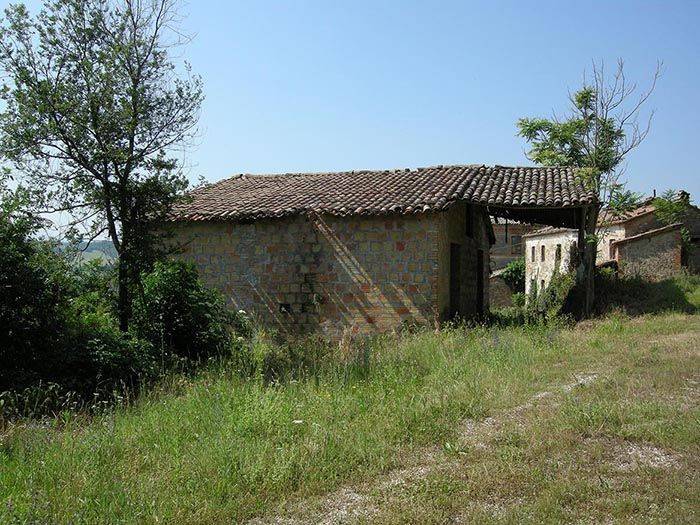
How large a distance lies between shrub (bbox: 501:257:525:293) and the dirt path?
31.5 m

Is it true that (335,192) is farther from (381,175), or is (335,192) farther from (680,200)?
(680,200)

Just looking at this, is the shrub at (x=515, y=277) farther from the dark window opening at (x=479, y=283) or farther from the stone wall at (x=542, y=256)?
the dark window opening at (x=479, y=283)

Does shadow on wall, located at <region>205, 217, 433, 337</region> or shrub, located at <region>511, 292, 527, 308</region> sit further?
shrub, located at <region>511, 292, 527, 308</region>

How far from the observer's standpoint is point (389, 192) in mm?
15359

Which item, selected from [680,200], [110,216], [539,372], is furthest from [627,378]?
[110,216]

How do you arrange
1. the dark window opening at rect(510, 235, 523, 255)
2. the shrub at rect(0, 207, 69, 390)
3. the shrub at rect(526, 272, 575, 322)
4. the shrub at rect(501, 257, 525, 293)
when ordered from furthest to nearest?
the dark window opening at rect(510, 235, 523, 255), the shrub at rect(501, 257, 525, 293), the shrub at rect(526, 272, 575, 322), the shrub at rect(0, 207, 69, 390)

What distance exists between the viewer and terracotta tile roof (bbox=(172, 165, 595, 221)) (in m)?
14.0

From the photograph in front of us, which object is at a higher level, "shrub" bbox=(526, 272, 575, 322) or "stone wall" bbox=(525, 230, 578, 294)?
"stone wall" bbox=(525, 230, 578, 294)

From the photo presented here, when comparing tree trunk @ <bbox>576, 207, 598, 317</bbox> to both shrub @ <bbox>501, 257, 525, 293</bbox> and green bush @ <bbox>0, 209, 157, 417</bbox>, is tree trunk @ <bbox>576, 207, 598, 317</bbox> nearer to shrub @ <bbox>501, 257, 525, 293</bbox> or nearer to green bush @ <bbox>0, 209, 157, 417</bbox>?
green bush @ <bbox>0, 209, 157, 417</bbox>

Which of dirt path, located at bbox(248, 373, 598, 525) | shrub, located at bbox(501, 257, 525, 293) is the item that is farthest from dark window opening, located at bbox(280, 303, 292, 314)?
shrub, located at bbox(501, 257, 525, 293)

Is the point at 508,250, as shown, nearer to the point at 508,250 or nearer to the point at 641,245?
the point at 508,250

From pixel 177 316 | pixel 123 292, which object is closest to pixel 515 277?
pixel 177 316

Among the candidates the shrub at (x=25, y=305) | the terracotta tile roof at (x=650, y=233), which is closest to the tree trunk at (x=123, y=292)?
the shrub at (x=25, y=305)

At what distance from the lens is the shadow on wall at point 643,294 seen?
1426cm
